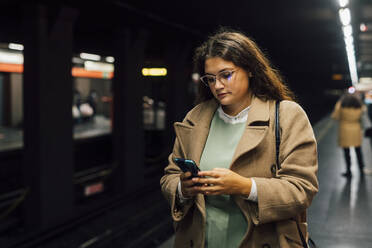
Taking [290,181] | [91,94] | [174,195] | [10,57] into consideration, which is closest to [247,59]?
[290,181]

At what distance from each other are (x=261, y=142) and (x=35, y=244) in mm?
4534

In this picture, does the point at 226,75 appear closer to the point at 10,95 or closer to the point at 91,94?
the point at 10,95

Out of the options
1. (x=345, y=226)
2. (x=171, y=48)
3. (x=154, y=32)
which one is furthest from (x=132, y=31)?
(x=345, y=226)

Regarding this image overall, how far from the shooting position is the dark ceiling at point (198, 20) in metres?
5.95

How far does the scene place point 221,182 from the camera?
1300mm

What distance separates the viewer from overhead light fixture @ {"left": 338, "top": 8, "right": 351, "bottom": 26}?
756cm

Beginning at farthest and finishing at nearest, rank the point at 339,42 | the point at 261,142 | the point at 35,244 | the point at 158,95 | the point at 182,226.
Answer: the point at 339,42 → the point at 158,95 → the point at 35,244 → the point at 182,226 → the point at 261,142

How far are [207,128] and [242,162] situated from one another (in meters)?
0.21

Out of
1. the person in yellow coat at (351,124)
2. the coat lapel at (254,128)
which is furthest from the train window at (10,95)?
the coat lapel at (254,128)

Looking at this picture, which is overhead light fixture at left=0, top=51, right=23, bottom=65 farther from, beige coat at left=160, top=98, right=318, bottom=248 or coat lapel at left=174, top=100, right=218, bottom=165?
beige coat at left=160, top=98, right=318, bottom=248

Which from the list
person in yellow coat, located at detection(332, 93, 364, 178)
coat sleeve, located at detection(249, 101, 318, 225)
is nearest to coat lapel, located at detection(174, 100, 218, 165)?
coat sleeve, located at detection(249, 101, 318, 225)

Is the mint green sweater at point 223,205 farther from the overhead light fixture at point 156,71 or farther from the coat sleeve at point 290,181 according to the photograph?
the overhead light fixture at point 156,71

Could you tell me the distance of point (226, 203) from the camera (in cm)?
146

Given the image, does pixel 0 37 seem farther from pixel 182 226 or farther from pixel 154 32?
pixel 182 226
